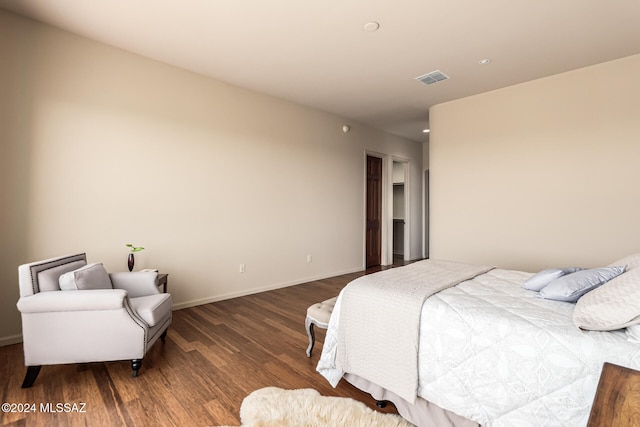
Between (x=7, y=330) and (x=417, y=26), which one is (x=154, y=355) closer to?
(x=7, y=330)

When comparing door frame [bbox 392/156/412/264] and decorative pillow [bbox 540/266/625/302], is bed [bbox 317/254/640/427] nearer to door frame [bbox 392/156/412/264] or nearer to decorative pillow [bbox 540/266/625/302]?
decorative pillow [bbox 540/266/625/302]

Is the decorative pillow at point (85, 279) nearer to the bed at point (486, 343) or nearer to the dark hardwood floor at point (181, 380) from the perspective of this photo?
the dark hardwood floor at point (181, 380)

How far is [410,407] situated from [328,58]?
326 cm

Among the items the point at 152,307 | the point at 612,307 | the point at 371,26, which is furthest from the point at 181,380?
the point at 371,26

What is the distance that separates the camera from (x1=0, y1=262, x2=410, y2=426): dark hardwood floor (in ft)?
5.56

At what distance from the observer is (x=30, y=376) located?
1.94m

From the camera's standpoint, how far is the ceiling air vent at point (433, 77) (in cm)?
358

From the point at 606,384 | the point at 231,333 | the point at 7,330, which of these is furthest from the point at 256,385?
the point at 7,330

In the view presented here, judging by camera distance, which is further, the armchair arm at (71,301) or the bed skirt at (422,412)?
the armchair arm at (71,301)

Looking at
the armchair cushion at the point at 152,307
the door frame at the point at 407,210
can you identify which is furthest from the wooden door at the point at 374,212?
the armchair cushion at the point at 152,307

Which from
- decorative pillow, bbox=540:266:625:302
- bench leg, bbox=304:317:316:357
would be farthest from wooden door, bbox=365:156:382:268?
decorative pillow, bbox=540:266:625:302

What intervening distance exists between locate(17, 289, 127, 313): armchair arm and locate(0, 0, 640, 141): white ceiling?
230 cm

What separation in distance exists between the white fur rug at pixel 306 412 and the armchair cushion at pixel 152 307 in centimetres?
93

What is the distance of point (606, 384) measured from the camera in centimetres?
96
